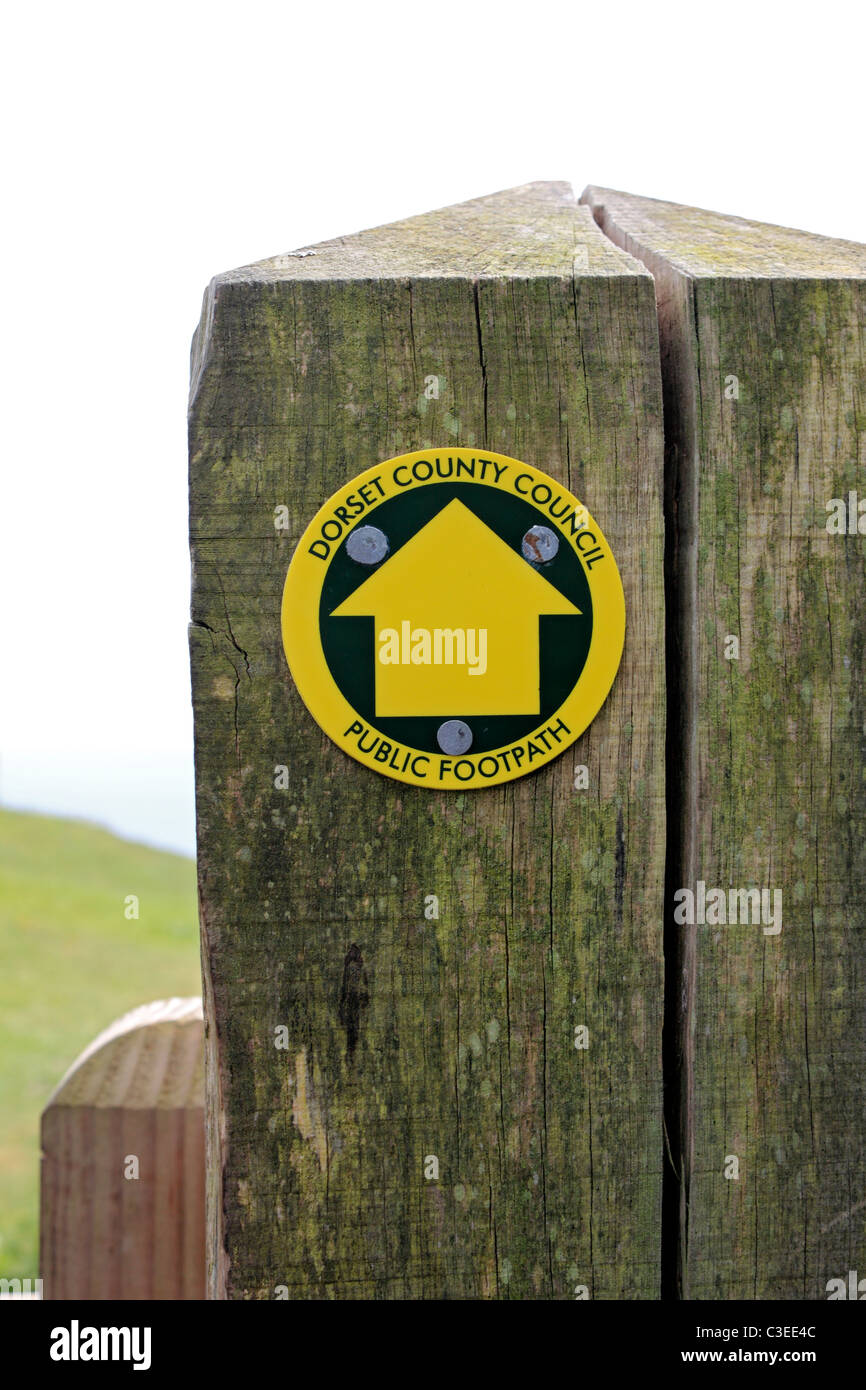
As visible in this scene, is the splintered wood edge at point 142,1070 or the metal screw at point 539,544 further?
the splintered wood edge at point 142,1070

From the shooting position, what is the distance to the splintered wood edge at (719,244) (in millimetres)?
1272

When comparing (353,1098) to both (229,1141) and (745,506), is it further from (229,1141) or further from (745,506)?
(745,506)

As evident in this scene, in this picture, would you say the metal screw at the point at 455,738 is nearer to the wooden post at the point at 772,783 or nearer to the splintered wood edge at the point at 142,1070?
the wooden post at the point at 772,783

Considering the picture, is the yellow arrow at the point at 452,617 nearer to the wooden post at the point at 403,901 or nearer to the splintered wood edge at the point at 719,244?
the wooden post at the point at 403,901

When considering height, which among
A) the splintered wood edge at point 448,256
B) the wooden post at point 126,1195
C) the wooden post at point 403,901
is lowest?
the wooden post at point 126,1195

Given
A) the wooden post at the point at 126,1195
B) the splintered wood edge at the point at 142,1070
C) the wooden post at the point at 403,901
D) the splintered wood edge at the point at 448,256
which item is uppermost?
the splintered wood edge at the point at 448,256

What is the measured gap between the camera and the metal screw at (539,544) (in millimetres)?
1189

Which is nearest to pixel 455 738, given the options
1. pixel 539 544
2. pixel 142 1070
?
pixel 539 544

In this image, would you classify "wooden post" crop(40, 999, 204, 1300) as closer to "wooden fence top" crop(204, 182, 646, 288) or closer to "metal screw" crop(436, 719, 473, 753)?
"metal screw" crop(436, 719, 473, 753)

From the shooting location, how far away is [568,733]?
3.91 ft

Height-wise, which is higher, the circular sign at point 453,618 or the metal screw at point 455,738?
the circular sign at point 453,618

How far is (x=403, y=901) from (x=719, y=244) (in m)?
0.98

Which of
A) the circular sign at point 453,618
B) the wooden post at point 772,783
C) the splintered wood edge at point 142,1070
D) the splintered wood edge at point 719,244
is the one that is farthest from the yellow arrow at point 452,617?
the splintered wood edge at point 142,1070

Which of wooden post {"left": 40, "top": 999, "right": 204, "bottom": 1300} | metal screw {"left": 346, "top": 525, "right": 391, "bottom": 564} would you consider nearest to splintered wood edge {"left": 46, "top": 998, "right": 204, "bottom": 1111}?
wooden post {"left": 40, "top": 999, "right": 204, "bottom": 1300}
